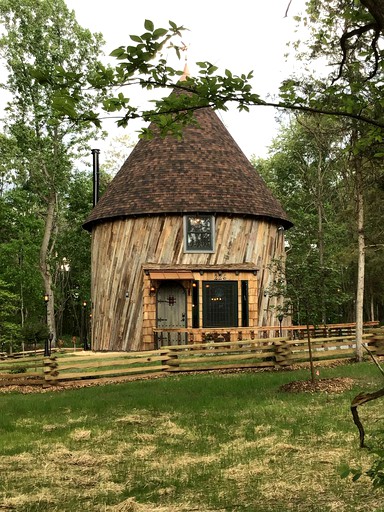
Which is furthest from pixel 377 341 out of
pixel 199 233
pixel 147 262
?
pixel 147 262

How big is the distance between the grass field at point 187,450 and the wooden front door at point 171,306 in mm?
9270

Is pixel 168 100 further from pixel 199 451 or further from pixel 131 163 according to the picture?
pixel 131 163

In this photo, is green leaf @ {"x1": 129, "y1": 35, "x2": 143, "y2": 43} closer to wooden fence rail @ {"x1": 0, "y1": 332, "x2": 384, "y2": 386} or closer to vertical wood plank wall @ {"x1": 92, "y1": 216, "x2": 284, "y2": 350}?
wooden fence rail @ {"x1": 0, "y1": 332, "x2": 384, "y2": 386}

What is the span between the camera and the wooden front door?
22844mm

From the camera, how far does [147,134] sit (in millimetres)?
4473

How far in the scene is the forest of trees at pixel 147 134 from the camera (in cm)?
393

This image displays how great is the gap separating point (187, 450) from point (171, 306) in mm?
15162

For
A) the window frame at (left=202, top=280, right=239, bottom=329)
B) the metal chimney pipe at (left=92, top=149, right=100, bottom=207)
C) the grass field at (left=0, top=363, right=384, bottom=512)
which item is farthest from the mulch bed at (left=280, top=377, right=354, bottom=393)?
the metal chimney pipe at (left=92, top=149, right=100, bottom=207)

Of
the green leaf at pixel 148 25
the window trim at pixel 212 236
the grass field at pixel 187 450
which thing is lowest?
the grass field at pixel 187 450

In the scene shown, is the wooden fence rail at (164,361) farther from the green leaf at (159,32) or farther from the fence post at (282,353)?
the green leaf at (159,32)

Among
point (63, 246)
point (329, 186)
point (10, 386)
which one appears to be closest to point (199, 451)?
point (10, 386)

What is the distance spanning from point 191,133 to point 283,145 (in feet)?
74.1

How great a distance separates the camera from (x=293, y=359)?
17.8 metres

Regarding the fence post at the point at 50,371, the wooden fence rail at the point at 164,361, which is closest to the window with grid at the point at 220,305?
the wooden fence rail at the point at 164,361
